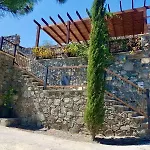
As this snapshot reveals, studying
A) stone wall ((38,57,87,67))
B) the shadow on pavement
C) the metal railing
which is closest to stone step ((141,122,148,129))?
the shadow on pavement

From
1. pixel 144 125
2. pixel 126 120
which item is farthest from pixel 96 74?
pixel 144 125

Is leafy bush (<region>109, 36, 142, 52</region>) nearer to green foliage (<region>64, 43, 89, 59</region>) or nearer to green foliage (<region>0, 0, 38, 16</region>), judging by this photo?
green foliage (<region>64, 43, 89, 59</region>)

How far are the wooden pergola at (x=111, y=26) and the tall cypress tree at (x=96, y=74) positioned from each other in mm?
3655

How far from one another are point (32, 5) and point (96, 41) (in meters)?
3.06

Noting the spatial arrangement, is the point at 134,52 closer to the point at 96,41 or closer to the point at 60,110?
the point at 96,41

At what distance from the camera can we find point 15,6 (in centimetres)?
432

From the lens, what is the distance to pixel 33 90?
9.15m

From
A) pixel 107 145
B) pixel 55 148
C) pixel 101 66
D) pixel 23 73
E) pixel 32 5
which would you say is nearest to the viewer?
pixel 32 5

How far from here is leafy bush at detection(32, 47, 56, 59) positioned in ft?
39.3

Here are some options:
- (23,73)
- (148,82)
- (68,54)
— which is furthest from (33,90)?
(148,82)

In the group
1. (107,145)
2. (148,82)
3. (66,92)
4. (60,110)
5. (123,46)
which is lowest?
(107,145)

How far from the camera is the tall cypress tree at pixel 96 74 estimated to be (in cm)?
677

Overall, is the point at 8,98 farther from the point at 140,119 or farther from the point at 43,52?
the point at 140,119

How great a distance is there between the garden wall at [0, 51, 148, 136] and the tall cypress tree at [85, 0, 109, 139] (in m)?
0.84
